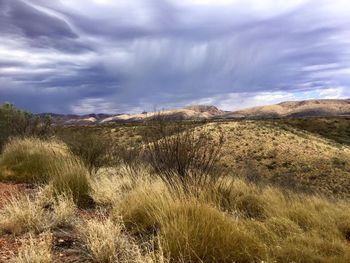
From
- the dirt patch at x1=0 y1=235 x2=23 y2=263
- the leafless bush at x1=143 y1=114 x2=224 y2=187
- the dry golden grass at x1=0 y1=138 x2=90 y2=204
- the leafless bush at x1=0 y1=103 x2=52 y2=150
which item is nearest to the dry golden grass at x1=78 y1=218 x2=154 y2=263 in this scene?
the dirt patch at x1=0 y1=235 x2=23 y2=263

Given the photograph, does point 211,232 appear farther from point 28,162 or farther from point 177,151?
point 28,162

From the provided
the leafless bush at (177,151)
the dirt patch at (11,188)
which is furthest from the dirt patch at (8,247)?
the dirt patch at (11,188)

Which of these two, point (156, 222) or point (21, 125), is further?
point (21, 125)

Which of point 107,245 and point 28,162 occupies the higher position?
point 107,245

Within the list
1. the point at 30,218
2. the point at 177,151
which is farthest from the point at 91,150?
the point at 30,218

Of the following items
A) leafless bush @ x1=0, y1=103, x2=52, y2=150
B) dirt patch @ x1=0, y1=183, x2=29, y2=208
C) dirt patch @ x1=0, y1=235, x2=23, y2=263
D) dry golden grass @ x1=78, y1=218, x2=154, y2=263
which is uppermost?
leafless bush @ x1=0, y1=103, x2=52, y2=150

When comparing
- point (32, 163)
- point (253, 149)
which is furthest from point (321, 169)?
point (32, 163)

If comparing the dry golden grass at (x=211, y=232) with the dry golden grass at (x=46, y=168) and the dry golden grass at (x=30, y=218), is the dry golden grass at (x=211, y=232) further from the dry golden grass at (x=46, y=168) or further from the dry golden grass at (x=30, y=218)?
the dry golden grass at (x=46, y=168)

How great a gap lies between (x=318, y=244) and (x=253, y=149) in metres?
46.2

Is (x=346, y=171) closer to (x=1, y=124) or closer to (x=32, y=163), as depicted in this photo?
(x=1, y=124)

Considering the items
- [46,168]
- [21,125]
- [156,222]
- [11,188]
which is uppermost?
[21,125]

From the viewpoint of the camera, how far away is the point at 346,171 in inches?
1711

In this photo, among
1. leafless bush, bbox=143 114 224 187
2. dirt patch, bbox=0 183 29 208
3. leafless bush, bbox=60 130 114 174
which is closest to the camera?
leafless bush, bbox=143 114 224 187

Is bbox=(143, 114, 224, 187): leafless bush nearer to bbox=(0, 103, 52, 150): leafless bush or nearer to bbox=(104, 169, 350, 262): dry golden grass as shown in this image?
bbox=(104, 169, 350, 262): dry golden grass
